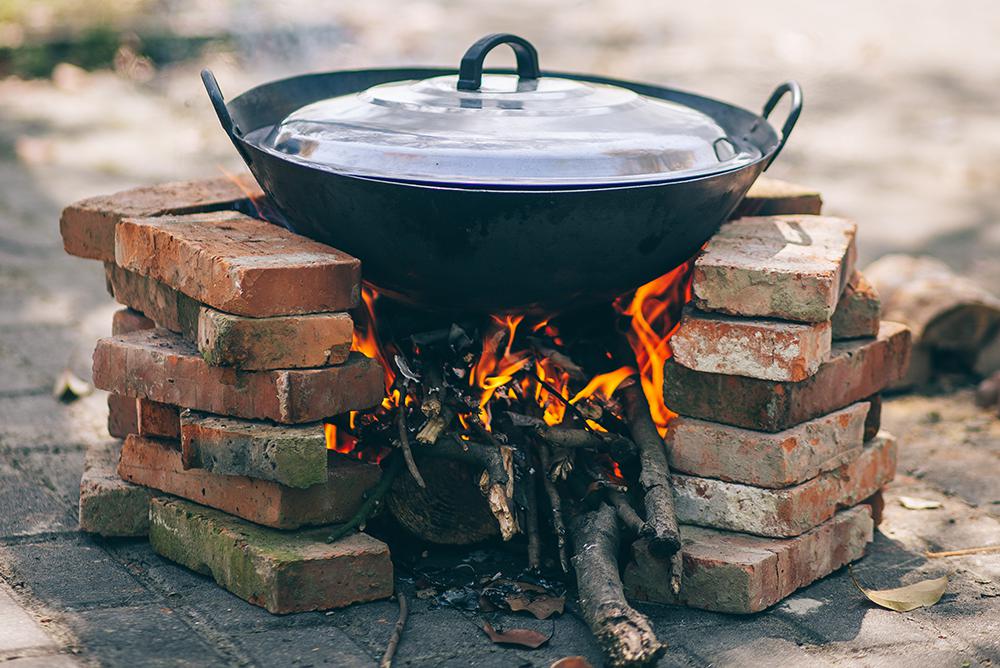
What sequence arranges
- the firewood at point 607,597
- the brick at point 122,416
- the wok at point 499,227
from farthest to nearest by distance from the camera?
the brick at point 122,416, the wok at point 499,227, the firewood at point 607,597

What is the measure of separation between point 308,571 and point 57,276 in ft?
8.91

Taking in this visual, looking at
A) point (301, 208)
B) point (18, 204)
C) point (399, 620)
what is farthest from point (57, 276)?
point (399, 620)

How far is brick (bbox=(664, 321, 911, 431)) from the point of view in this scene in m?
2.60

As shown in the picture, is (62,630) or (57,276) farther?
(57,276)

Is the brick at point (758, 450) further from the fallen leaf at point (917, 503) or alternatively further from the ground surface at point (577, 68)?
the fallen leaf at point (917, 503)

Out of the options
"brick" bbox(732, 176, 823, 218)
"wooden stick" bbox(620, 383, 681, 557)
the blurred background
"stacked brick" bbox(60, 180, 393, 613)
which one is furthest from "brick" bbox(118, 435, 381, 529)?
the blurred background

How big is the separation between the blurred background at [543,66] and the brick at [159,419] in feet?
5.52

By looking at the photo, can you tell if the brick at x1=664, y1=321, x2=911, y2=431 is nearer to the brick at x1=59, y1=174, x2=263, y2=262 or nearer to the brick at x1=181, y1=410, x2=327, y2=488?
the brick at x1=181, y1=410, x2=327, y2=488

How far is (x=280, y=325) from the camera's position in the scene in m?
2.42

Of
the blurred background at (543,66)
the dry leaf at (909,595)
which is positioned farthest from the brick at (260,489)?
the blurred background at (543,66)

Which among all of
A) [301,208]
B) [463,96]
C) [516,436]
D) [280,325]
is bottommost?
[516,436]

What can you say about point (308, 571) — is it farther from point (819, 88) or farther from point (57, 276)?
point (819, 88)

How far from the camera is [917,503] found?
10.3 feet

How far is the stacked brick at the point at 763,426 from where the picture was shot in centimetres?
254
